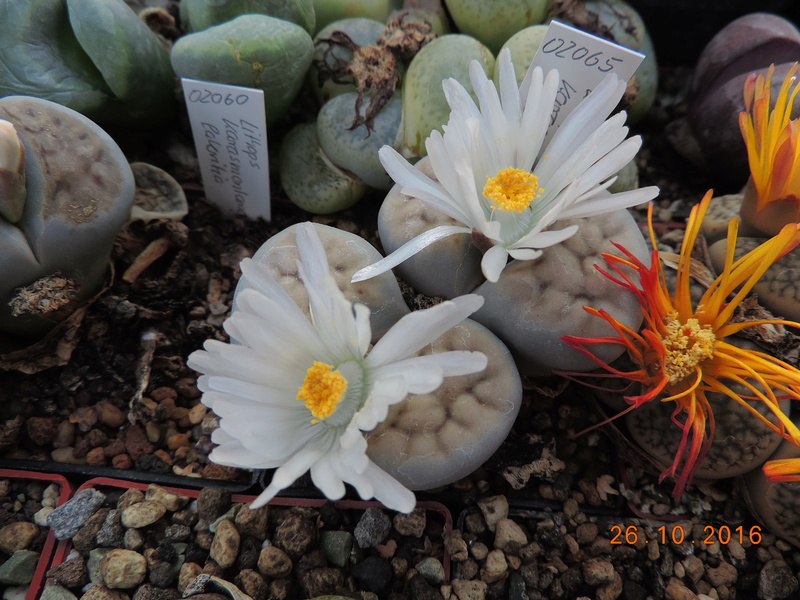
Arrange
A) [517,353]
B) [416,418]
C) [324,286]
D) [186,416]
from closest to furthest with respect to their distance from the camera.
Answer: [324,286]
[416,418]
[517,353]
[186,416]

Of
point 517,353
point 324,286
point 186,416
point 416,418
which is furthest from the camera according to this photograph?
point 186,416

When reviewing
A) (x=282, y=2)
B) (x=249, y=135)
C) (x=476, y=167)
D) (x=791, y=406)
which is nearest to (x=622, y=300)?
(x=476, y=167)

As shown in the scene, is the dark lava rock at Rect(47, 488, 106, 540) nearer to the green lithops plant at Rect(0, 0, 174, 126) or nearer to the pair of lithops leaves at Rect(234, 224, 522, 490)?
the pair of lithops leaves at Rect(234, 224, 522, 490)

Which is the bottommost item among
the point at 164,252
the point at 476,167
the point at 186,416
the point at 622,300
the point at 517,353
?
the point at 186,416

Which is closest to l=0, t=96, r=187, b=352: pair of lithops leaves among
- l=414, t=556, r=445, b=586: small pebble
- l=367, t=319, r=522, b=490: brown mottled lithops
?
l=367, t=319, r=522, b=490: brown mottled lithops

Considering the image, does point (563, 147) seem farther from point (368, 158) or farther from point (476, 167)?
point (368, 158)

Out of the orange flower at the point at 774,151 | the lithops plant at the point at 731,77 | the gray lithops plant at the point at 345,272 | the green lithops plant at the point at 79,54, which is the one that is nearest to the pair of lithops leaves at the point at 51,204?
the green lithops plant at the point at 79,54
